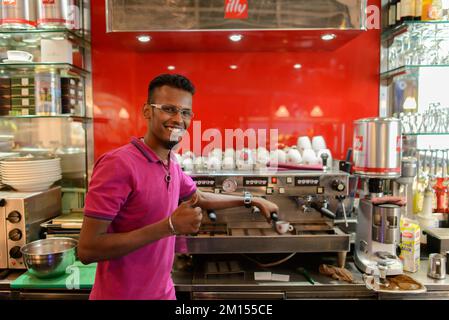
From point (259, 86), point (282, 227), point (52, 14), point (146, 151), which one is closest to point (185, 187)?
point (146, 151)

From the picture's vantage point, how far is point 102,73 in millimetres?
2701

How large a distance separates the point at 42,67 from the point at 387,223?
2.38 metres

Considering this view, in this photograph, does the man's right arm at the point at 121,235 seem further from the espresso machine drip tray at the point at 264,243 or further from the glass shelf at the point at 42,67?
the glass shelf at the point at 42,67

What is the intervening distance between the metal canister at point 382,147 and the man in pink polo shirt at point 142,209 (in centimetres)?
112

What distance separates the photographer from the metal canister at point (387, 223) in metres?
1.96

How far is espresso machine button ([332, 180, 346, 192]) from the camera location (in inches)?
81.0

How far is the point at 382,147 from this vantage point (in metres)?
1.97

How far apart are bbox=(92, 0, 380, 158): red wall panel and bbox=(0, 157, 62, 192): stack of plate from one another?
578mm

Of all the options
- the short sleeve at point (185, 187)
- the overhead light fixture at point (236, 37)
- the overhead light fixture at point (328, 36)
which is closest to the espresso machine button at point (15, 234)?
the short sleeve at point (185, 187)

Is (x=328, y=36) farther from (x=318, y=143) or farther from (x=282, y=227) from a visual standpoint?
(x=282, y=227)

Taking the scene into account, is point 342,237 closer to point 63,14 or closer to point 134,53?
point 134,53

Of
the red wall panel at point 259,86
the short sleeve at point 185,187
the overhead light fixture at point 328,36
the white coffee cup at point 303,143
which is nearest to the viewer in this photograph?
the short sleeve at point 185,187

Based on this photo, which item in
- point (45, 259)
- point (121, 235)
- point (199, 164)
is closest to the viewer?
point (121, 235)
